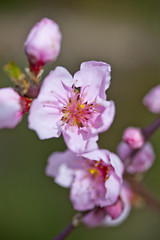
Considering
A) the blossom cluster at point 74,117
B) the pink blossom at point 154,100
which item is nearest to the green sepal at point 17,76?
the blossom cluster at point 74,117

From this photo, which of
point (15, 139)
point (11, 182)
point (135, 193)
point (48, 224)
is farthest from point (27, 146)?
point (135, 193)

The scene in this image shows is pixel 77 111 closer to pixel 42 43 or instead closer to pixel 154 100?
pixel 42 43

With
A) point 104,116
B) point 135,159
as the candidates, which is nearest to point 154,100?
point 135,159

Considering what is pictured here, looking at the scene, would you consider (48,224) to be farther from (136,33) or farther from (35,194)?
(136,33)

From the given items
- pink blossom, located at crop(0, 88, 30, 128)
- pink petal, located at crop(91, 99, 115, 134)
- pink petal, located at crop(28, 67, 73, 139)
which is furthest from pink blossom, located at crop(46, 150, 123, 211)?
pink blossom, located at crop(0, 88, 30, 128)

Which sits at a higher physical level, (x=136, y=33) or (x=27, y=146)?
(x=136, y=33)

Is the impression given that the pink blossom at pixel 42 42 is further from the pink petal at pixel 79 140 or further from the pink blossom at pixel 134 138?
the pink blossom at pixel 134 138

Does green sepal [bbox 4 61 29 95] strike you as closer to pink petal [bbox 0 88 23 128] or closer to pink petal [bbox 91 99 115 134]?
pink petal [bbox 0 88 23 128]
